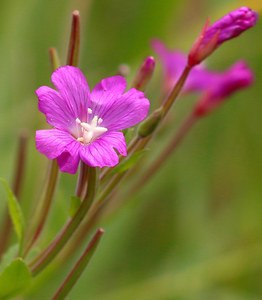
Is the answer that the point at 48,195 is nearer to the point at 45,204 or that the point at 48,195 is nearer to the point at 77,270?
the point at 45,204

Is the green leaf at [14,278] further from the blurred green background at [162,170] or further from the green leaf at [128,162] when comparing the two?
the blurred green background at [162,170]

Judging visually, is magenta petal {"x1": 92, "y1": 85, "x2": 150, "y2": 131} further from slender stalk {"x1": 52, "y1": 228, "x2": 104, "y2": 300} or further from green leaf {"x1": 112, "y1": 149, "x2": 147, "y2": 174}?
slender stalk {"x1": 52, "y1": 228, "x2": 104, "y2": 300}

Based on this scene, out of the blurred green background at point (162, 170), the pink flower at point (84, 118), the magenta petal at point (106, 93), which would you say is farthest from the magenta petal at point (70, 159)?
the blurred green background at point (162, 170)

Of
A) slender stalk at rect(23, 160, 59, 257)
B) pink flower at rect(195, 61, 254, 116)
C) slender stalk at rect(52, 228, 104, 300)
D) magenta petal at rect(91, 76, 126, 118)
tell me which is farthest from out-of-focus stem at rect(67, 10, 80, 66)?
pink flower at rect(195, 61, 254, 116)

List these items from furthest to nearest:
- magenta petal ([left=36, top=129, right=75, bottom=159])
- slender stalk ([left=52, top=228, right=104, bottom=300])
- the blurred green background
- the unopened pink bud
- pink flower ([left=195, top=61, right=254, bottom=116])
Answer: the blurred green background < pink flower ([left=195, top=61, right=254, bottom=116]) < the unopened pink bud < slender stalk ([left=52, top=228, right=104, bottom=300]) < magenta petal ([left=36, top=129, right=75, bottom=159])

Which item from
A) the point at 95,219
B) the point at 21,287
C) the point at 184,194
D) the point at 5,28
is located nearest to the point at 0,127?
the point at 5,28

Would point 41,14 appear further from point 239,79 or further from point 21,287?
point 21,287
